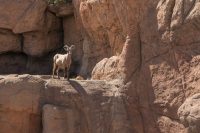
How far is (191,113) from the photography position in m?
12.8

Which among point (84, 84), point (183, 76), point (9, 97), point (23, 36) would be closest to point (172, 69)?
point (183, 76)

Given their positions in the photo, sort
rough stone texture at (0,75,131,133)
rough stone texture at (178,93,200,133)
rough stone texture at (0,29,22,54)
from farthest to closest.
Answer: rough stone texture at (0,29,22,54) < rough stone texture at (0,75,131,133) < rough stone texture at (178,93,200,133)

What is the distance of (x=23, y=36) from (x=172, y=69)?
379 inches

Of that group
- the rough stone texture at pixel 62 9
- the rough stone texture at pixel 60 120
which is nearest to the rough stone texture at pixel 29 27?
the rough stone texture at pixel 62 9

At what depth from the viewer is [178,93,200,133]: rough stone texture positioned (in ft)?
41.5

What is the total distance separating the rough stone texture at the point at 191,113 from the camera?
1264 cm

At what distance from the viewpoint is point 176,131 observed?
14.6m

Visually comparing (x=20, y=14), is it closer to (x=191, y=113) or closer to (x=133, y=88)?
(x=133, y=88)

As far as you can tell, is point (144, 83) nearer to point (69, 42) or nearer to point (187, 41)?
point (187, 41)

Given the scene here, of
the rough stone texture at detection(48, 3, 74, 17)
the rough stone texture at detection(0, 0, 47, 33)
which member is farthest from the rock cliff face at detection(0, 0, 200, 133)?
the rough stone texture at detection(0, 0, 47, 33)

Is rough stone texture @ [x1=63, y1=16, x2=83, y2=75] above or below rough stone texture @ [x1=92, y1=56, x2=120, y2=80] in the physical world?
above

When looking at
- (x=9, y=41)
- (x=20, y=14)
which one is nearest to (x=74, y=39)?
(x=20, y=14)

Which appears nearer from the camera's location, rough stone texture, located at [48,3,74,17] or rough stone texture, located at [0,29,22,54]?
rough stone texture, located at [48,3,74,17]

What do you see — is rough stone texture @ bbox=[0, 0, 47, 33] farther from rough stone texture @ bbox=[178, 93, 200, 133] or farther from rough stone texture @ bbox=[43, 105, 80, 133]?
rough stone texture @ bbox=[178, 93, 200, 133]
